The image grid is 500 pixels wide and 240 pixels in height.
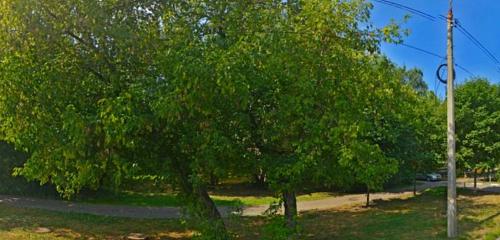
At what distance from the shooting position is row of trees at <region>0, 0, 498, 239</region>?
8.24 m

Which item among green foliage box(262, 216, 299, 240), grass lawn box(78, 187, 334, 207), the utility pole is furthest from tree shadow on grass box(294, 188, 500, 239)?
Answer: green foliage box(262, 216, 299, 240)

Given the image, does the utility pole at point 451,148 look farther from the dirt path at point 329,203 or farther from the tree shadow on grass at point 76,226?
the dirt path at point 329,203

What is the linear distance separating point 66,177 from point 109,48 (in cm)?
247

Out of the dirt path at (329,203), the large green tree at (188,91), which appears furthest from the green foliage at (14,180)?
the large green tree at (188,91)

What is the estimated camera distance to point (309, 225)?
15.8 meters

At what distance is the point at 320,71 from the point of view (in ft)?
30.2

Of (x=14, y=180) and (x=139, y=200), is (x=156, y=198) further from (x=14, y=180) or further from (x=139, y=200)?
(x=14, y=180)

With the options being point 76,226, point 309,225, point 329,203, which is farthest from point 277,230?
point 329,203

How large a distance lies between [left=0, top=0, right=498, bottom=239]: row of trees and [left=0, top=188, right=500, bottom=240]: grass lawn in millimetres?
2434

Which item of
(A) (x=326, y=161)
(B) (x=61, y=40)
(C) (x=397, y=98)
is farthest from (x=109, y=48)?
(C) (x=397, y=98)

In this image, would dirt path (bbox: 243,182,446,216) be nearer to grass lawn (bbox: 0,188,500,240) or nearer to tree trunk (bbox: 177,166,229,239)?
grass lawn (bbox: 0,188,500,240)

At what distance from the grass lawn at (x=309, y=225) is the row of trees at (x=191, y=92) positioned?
7.98ft

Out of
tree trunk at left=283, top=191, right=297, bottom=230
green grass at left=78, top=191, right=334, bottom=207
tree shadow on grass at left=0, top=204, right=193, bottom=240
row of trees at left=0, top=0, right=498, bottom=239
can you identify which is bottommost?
tree shadow on grass at left=0, top=204, right=193, bottom=240

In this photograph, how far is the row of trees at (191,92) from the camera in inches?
324
